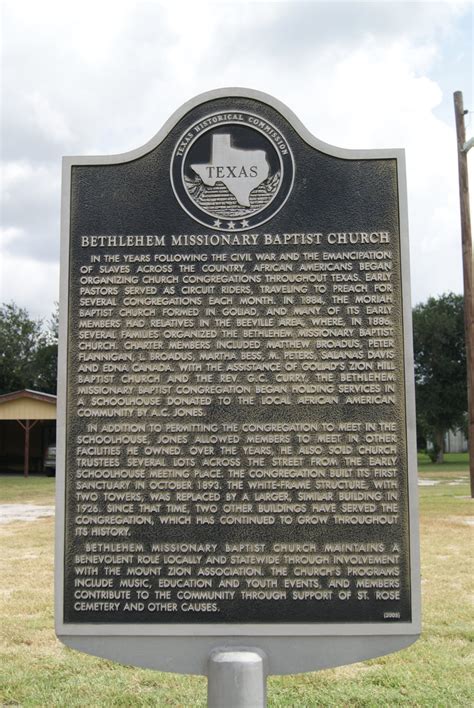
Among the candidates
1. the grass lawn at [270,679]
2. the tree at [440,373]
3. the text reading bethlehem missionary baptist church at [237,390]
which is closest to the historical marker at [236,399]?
the text reading bethlehem missionary baptist church at [237,390]

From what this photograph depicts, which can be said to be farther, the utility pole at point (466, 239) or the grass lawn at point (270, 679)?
the utility pole at point (466, 239)

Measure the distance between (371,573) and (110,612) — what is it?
1.56 m

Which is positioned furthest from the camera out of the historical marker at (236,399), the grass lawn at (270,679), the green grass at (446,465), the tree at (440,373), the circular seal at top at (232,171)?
the tree at (440,373)

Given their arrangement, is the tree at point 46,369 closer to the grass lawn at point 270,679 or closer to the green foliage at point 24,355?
the green foliage at point 24,355

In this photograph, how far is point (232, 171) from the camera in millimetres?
4352

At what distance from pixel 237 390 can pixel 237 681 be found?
1653 mm

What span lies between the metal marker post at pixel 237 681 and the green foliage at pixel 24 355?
144 ft

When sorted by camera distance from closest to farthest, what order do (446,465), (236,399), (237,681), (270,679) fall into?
(237,681) → (236,399) → (270,679) → (446,465)

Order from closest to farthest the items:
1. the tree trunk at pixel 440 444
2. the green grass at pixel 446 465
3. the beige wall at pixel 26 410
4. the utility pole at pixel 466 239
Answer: the utility pole at pixel 466 239, the beige wall at pixel 26 410, the green grass at pixel 446 465, the tree trunk at pixel 440 444

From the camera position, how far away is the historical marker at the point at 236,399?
159 inches

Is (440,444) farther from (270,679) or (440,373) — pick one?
(270,679)

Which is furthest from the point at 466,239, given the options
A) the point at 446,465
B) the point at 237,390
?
the point at 446,465

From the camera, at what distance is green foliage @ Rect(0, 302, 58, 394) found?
46.2 m

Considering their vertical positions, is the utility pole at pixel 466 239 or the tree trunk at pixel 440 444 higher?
the utility pole at pixel 466 239
